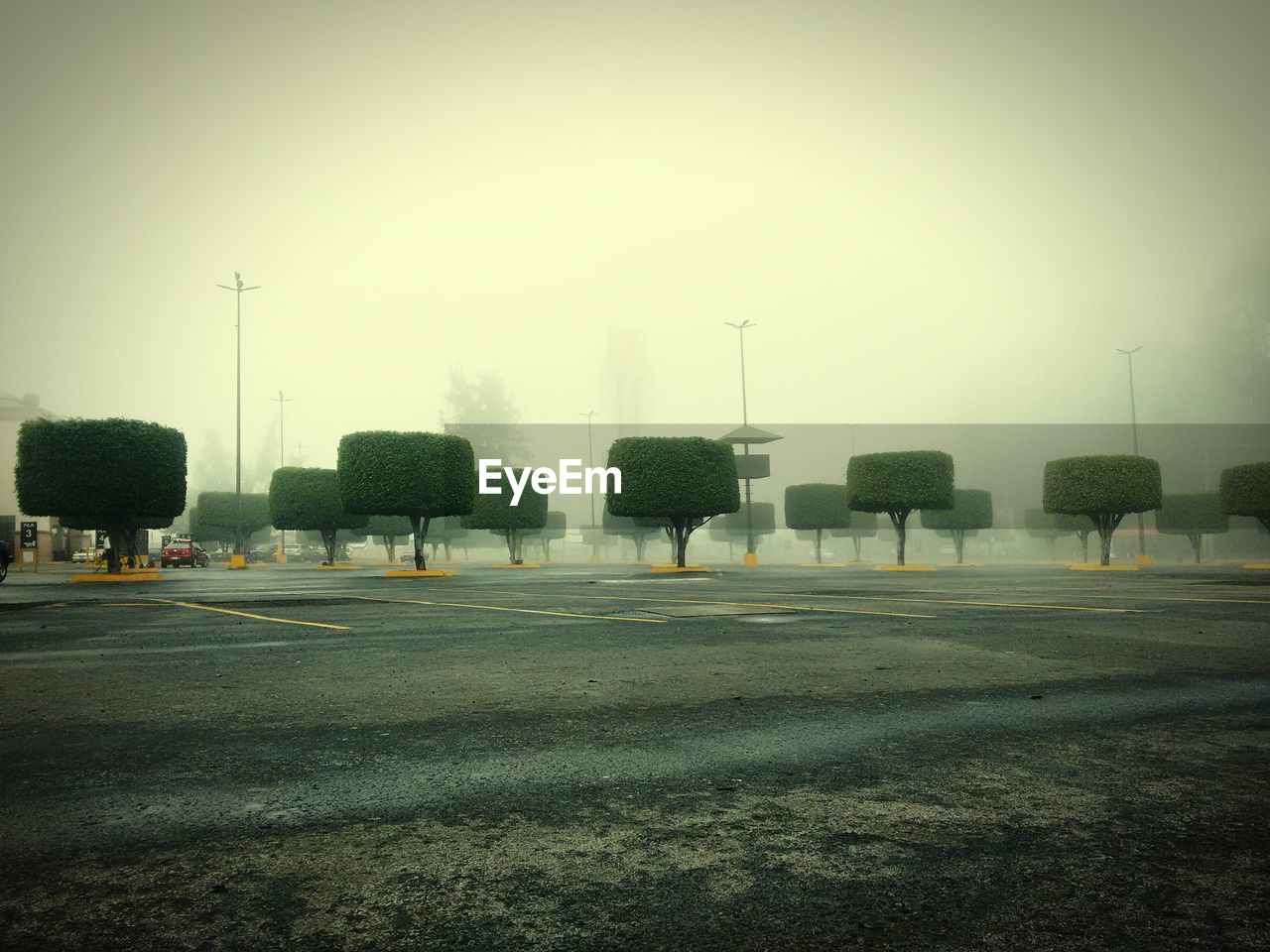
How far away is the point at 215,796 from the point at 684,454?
29.2m

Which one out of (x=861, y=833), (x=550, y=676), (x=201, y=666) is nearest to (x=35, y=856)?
(x=861, y=833)

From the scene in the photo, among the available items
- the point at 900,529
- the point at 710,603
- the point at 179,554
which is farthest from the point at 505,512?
the point at 710,603

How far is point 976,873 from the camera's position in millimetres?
2111

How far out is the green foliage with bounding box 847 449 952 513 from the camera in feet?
113

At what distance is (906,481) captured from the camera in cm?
3438

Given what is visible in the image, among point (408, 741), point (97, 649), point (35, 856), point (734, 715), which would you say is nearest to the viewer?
point (35, 856)

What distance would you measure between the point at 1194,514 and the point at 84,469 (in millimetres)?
56633

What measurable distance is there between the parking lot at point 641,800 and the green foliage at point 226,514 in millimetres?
52134

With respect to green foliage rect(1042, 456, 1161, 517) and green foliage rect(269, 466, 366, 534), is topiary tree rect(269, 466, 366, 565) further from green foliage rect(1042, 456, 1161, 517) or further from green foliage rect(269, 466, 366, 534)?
green foliage rect(1042, 456, 1161, 517)

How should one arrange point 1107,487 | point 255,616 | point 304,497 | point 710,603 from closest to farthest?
1. point 255,616
2. point 710,603
3. point 1107,487
4. point 304,497

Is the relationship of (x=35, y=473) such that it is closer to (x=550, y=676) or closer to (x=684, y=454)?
(x=684, y=454)

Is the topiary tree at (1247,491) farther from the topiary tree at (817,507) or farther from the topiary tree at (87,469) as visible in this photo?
the topiary tree at (87,469)

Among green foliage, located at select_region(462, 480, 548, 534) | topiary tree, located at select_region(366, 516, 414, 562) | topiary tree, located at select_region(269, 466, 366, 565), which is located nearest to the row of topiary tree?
topiary tree, located at select_region(269, 466, 366, 565)

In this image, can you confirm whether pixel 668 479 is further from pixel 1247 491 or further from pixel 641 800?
pixel 641 800
